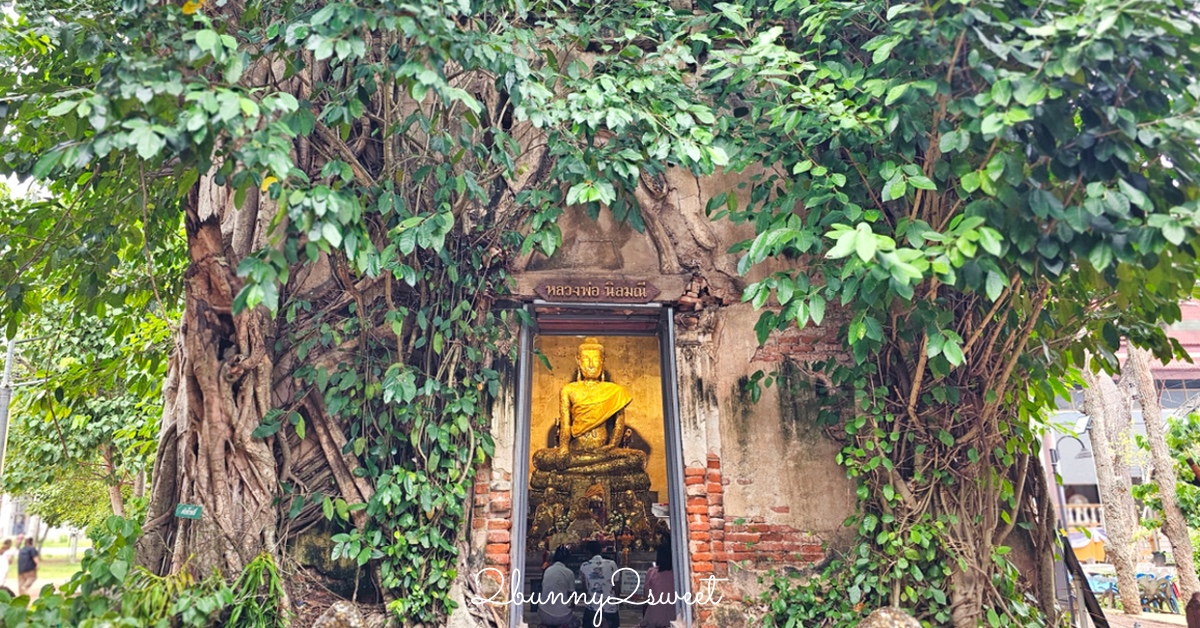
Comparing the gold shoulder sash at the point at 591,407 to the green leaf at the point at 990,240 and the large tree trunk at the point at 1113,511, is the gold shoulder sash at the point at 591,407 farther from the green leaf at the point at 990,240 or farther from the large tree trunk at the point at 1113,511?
the large tree trunk at the point at 1113,511

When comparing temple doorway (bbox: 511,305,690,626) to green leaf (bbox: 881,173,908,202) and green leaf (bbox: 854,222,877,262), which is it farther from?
green leaf (bbox: 854,222,877,262)

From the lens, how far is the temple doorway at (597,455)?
19.7 feet

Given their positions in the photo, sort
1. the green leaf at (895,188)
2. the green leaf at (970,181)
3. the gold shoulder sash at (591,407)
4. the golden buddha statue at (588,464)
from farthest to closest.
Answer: the gold shoulder sash at (591,407) → the golden buddha statue at (588,464) → the green leaf at (895,188) → the green leaf at (970,181)

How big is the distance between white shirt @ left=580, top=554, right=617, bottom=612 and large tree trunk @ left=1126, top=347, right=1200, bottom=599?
573 cm

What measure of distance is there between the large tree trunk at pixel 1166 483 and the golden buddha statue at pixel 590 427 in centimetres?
523

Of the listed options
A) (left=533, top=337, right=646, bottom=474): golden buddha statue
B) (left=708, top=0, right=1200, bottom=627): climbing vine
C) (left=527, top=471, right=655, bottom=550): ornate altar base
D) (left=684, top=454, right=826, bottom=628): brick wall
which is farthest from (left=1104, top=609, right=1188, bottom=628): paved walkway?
(left=684, top=454, right=826, bottom=628): brick wall

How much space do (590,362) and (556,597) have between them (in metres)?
3.50

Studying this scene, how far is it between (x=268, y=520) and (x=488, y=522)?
4.04ft

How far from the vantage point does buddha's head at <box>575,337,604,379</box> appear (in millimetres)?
8812

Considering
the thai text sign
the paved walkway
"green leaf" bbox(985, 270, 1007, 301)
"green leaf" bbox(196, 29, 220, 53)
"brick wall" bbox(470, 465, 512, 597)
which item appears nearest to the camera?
"green leaf" bbox(196, 29, 220, 53)

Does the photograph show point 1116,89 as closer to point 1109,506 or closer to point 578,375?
point 578,375

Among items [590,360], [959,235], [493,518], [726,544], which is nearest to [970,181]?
[959,235]

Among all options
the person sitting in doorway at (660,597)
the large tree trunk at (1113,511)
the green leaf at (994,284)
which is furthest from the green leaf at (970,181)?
the large tree trunk at (1113,511)

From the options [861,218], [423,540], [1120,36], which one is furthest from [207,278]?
[1120,36]
